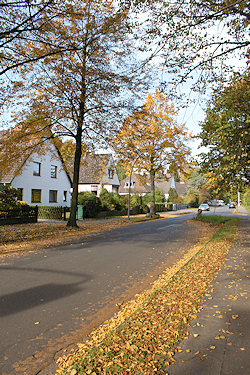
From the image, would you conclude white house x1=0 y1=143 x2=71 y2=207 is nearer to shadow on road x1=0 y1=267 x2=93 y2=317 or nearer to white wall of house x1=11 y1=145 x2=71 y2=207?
white wall of house x1=11 y1=145 x2=71 y2=207

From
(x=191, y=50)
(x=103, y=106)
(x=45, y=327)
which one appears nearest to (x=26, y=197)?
(x=103, y=106)

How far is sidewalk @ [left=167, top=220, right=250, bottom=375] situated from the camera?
283cm

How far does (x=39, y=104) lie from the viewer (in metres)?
15.1

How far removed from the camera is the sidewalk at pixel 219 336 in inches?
111

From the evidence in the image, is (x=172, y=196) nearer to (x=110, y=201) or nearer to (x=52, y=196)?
(x=110, y=201)

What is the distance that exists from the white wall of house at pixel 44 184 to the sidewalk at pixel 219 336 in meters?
23.2

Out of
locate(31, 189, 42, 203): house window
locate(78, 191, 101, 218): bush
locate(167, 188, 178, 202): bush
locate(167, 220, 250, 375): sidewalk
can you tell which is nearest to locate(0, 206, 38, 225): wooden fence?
locate(78, 191, 101, 218): bush

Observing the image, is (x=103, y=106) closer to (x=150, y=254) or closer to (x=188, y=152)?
(x=150, y=254)

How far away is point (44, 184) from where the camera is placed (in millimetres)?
31156

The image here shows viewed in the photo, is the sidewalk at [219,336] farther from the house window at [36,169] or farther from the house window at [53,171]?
the house window at [53,171]

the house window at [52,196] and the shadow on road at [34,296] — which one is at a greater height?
the house window at [52,196]

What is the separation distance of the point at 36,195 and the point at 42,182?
164 cm

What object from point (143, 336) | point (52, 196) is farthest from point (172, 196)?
point (143, 336)

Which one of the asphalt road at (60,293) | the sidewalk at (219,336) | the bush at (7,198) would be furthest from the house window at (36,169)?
the sidewalk at (219,336)
